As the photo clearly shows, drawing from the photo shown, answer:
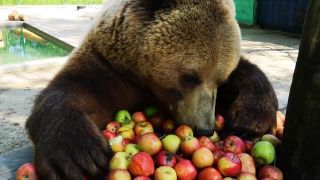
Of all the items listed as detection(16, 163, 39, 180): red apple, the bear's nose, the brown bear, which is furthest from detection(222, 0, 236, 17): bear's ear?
detection(16, 163, 39, 180): red apple

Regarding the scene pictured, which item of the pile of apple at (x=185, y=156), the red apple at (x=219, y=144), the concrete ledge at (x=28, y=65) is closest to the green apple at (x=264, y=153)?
the pile of apple at (x=185, y=156)

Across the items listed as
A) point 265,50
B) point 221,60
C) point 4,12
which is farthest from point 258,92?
point 4,12

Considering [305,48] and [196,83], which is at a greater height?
[305,48]

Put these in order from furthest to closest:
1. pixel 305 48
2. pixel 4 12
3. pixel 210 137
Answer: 1. pixel 4 12
2. pixel 210 137
3. pixel 305 48

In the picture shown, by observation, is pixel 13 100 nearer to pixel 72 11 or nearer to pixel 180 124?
pixel 180 124

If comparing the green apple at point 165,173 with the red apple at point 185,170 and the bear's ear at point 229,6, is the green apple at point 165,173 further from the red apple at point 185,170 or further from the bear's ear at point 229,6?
the bear's ear at point 229,6

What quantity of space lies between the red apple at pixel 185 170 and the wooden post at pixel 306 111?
49 centimetres

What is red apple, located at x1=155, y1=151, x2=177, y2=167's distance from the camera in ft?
7.01

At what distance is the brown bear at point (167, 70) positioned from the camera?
2.61 meters

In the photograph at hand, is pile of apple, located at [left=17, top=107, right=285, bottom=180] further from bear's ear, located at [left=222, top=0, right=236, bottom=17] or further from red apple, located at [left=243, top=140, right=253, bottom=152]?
bear's ear, located at [left=222, top=0, right=236, bottom=17]

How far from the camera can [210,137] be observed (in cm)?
257

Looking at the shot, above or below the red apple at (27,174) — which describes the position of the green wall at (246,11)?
above

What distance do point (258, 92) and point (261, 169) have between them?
73 cm

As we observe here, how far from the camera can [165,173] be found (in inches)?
79.7
